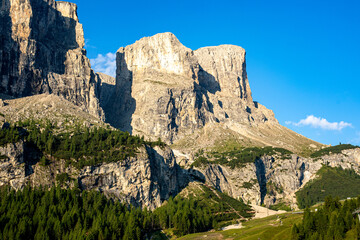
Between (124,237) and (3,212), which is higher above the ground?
(3,212)

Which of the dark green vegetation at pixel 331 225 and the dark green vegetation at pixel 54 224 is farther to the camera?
the dark green vegetation at pixel 54 224

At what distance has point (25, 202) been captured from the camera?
198750 mm

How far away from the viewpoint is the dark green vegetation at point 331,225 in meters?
132

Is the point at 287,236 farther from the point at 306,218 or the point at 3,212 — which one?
the point at 3,212

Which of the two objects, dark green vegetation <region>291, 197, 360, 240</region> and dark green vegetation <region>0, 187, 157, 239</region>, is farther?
dark green vegetation <region>0, 187, 157, 239</region>

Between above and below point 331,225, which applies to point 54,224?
above

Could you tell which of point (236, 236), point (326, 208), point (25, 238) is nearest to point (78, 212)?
point (25, 238)

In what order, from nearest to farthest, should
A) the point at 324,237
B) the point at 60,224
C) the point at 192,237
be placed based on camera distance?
1. the point at 324,237
2. the point at 60,224
3. the point at 192,237

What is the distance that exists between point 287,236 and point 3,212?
133588 millimetres

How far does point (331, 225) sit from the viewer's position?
462 ft

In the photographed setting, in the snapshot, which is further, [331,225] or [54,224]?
[54,224]

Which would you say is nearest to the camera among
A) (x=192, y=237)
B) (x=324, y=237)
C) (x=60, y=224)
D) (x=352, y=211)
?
(x=324, y=237)

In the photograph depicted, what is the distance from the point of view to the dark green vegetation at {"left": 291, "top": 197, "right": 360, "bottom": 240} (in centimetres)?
13225

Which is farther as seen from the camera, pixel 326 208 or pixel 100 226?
pixel 100 226
